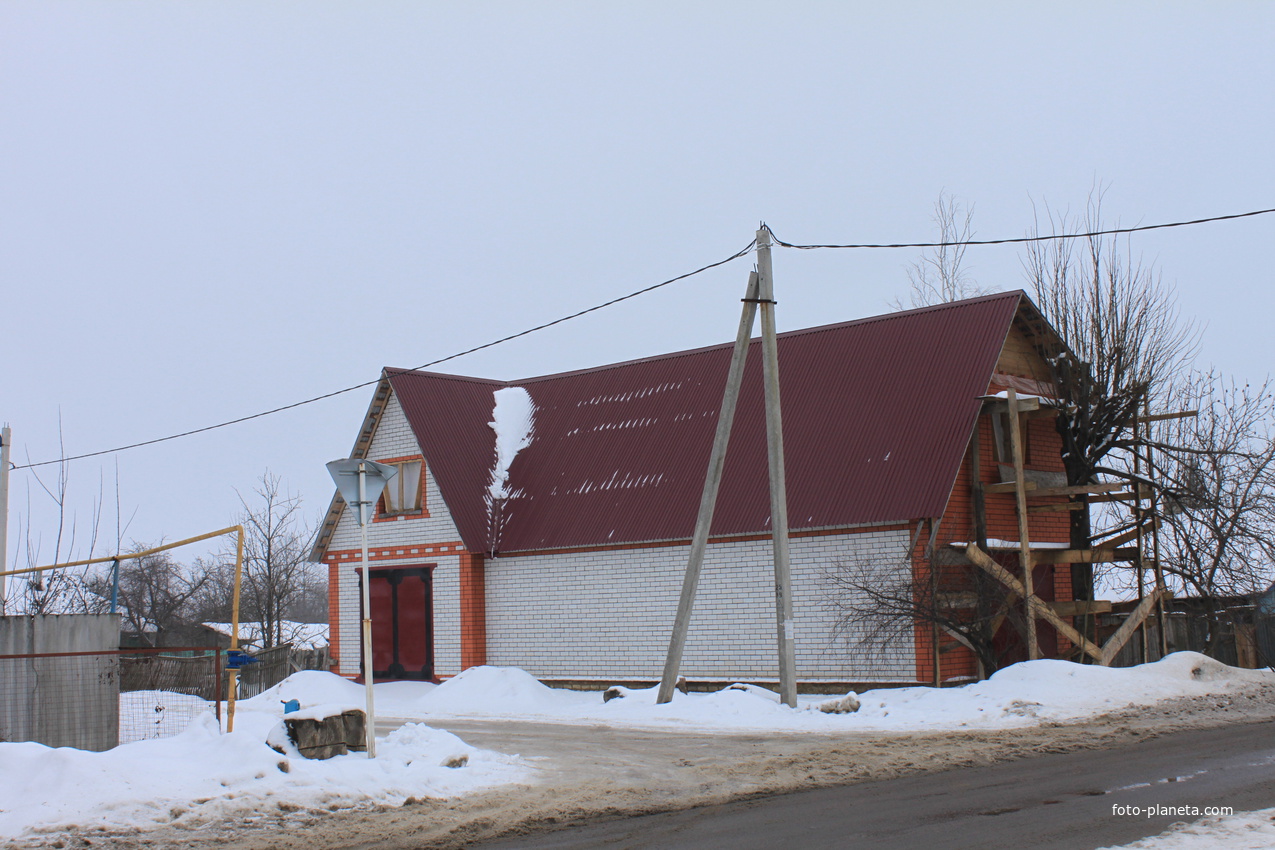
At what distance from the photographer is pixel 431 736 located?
13.2 meters

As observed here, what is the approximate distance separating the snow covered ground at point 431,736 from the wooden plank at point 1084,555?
2.28 meters

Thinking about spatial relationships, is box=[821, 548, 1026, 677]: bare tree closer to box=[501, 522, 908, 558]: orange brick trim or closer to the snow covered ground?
box=[501, 522, 908, 558]: orange brick trim

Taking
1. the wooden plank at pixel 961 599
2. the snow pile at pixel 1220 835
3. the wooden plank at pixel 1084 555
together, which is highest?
the wooden plank at pixel 1084 555

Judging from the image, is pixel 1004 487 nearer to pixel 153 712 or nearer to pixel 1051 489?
pixel 1051 489

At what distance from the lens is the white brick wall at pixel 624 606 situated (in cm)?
2003

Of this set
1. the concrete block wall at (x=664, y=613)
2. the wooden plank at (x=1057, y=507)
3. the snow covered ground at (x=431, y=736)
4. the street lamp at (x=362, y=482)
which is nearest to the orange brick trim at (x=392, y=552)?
the concrete block wall at (x=664, y=613)

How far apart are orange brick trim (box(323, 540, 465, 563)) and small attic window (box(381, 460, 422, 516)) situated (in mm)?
790

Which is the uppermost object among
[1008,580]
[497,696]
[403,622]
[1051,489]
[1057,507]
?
[1051,489]

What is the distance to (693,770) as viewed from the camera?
474 inches

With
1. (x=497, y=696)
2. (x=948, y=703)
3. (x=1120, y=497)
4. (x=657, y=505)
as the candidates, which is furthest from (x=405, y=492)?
(x=1120, y=497)

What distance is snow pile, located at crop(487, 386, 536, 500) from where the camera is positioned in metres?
26.5

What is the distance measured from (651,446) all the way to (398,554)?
6.27m

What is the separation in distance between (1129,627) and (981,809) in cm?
1252

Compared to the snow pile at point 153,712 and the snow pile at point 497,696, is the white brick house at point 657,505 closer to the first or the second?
the snow pile at point 497,696
